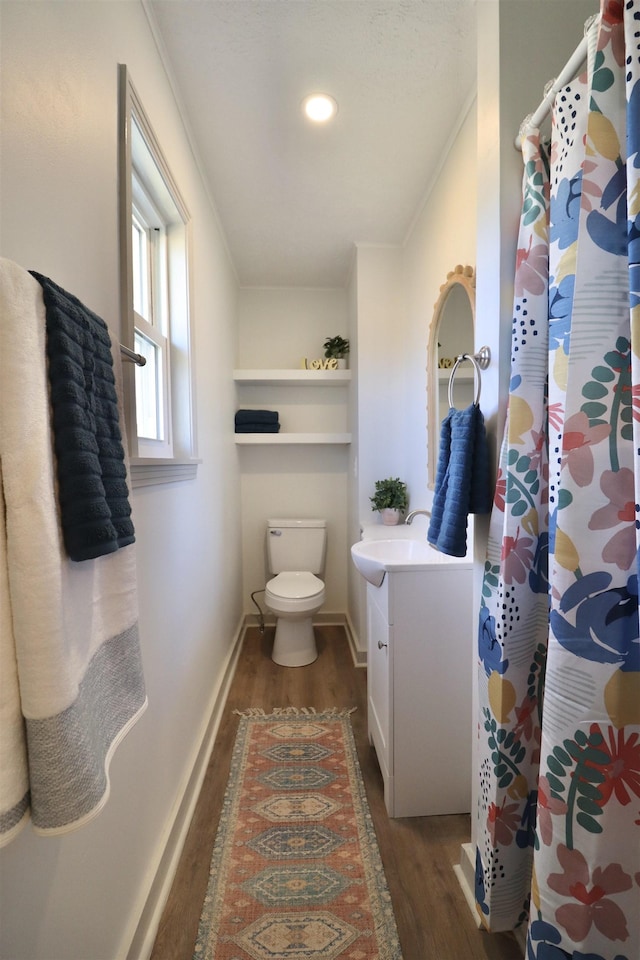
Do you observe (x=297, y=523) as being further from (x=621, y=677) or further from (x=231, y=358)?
(x=621, y=677)

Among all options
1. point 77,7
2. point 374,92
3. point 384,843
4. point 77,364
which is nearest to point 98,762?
point 77,364

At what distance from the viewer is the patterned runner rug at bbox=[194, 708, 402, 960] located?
3.41 feet

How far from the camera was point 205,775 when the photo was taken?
62.6 inches

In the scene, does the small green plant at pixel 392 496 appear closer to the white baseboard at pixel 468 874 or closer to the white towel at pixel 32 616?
the white baseboard at pixel 468 874

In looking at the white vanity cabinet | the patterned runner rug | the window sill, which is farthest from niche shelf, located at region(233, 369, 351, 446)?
the patterned runner rug

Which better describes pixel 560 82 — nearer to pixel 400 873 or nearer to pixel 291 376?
pixel 400 873

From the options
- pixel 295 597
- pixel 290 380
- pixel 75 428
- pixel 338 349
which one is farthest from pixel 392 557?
pixel 338 349

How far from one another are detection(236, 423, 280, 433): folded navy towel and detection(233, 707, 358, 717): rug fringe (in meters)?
1.69

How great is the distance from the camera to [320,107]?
1.48 meters

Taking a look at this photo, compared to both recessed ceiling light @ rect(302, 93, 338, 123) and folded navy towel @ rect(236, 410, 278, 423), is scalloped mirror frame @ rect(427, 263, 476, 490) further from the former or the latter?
folded navy towel @ rect(236, 410, 278, 423)

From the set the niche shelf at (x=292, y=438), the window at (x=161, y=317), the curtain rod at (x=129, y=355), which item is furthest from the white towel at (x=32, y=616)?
the niche shelf at (x=292, y=438)

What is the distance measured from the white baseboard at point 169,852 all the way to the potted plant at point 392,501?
126cm

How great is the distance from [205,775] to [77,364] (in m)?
1.66

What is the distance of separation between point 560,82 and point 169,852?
6.91 ft
